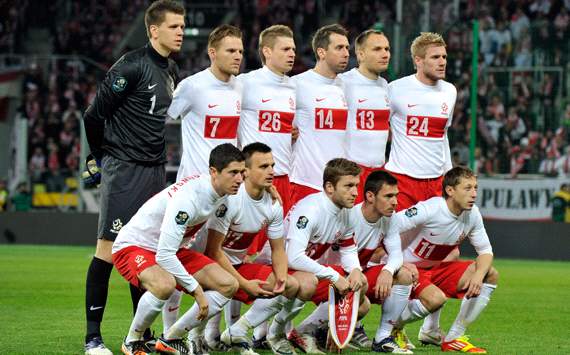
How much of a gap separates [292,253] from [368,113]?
5.60 feet

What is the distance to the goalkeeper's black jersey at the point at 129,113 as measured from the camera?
7934 millimetres

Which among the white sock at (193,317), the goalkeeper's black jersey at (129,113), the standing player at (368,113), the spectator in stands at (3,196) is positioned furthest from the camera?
the spectator in stands at (3,196)

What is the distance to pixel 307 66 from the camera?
89.5ft

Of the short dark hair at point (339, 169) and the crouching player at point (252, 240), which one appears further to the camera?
the short dark hair at point (339, 169)

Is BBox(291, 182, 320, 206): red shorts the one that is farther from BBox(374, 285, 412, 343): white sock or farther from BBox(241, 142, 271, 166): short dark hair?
BBox(241, 142, 271, 166): short dark hair

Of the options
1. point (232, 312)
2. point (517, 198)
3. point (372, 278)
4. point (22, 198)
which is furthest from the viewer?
point (22, 198)

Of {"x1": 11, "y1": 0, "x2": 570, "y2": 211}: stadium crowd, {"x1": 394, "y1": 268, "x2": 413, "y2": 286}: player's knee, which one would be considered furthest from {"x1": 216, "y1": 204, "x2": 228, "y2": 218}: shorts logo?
{"x1": 11, "y1": 0, "x2": 570, "y2": 211}: stadium crowd

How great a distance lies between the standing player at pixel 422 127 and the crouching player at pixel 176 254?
2.21 metres

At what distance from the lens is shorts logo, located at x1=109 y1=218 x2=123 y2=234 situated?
7.86 meters

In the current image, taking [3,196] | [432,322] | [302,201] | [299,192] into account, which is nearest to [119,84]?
[302,201]

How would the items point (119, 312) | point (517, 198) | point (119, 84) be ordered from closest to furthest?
1. point (119, 84)
2. point (119, 312)
3. point (517, 198)

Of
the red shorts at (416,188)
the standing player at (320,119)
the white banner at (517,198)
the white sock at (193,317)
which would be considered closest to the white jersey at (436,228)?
the red shorts at (416,188)

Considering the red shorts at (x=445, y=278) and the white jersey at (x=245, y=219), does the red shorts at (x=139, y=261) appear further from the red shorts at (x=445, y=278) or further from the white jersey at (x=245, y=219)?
the red shorts at (x=445, y=278)

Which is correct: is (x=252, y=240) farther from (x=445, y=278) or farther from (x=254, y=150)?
(x=445, y=278)
